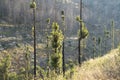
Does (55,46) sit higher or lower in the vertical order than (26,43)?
higher

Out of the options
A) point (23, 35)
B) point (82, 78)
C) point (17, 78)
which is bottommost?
point (17, 78)

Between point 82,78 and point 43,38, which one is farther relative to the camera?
point 43,38

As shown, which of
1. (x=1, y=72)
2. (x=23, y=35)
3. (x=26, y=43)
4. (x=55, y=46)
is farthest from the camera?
(x=23, y=35)

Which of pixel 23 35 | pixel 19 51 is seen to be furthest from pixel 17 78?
pixel 23 35

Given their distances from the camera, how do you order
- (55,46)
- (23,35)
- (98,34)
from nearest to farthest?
(55,46)
(23,35)
(98,34)

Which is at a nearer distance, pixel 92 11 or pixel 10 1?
pixel 10 1

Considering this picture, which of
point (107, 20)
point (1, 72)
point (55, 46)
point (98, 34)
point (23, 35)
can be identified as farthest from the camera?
point (107, 20)

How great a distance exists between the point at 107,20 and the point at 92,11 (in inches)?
582

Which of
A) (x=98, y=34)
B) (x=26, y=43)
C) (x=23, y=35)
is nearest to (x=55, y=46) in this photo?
(x=26, y=43)

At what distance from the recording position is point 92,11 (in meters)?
197

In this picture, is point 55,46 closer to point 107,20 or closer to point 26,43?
point 26,43

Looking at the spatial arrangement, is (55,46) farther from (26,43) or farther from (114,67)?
(26,43)

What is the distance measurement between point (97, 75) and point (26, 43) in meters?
109

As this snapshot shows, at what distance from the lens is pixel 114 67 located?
607 cm
